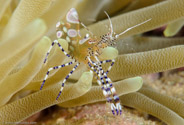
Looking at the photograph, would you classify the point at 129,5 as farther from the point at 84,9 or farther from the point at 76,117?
the point at 76,117

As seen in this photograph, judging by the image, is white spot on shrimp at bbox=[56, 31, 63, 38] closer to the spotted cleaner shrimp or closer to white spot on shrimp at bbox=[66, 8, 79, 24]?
the spotted cleaner shrimp

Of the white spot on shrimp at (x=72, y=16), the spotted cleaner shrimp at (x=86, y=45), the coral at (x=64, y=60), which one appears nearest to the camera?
the coral at (x=64, y=60)

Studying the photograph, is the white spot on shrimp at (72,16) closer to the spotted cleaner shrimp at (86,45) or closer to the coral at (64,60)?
the spotted cleaner shrimp at (86,45)

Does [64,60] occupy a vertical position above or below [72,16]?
below

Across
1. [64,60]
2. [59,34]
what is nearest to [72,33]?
[59,34]

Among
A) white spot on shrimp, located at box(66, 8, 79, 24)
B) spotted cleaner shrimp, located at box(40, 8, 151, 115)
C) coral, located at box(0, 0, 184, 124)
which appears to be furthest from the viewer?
white spot on shrimp, located at box(66, 8, 79, 24)

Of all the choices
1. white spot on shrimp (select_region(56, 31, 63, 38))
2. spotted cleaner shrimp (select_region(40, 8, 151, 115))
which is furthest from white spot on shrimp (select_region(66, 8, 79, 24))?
white spot on shrimp (select_region(56, 31, 63, 38))

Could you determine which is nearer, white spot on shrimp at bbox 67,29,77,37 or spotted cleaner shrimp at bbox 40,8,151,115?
spotted cleaner shrimp at bbox 40,8,151,115

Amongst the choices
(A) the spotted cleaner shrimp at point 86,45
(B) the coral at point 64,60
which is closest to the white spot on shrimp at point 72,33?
(A) the spotted cleaner shrimp at point 86,45

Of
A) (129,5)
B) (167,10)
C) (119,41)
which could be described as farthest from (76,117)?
(129,5)

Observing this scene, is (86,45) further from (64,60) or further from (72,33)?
(64,60)
